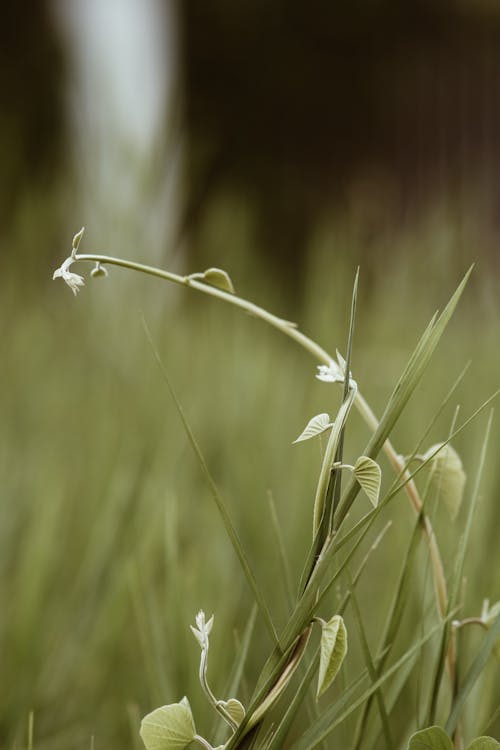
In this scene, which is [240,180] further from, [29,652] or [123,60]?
[29,652]

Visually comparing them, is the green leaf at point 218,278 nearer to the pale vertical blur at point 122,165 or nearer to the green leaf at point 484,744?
the green leaf at point 484,744

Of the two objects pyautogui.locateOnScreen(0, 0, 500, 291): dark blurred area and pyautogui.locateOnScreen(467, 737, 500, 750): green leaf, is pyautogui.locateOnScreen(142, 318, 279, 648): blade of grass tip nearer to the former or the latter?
pyautogui.locateOnScreen(467, 737, 500, 750): green leaf

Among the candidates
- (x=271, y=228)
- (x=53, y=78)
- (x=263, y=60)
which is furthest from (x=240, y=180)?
(x=53, y=78)

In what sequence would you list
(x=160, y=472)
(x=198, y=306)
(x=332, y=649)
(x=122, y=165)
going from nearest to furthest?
(x=332, y=649) → (x=160, y=472) → (x=122, y=165) → (x=198, y=306)

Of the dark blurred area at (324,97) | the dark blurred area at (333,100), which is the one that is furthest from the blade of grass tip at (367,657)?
the dark blurred area at (333,100)

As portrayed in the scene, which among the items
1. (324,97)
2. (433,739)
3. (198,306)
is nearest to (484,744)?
(433,739)

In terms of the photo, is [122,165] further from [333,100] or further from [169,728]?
[333,100]
